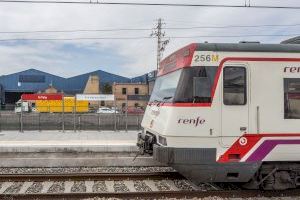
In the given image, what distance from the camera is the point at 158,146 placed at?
384 inches

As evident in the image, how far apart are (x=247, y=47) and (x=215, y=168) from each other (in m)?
2.45

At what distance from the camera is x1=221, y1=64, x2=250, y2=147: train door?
934 cm

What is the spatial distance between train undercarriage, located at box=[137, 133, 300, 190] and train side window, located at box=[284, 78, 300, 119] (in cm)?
101

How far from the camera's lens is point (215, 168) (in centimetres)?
934

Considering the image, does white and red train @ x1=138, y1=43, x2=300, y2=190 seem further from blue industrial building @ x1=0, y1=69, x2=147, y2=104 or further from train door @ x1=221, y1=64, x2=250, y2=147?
blue industrial building @ x1=0, y1=69, x2=147, y2=104

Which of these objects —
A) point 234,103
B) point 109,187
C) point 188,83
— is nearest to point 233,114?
point 234,103

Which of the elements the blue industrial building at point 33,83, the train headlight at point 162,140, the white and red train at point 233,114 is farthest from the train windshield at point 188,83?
the blue industrial building at point 33,83

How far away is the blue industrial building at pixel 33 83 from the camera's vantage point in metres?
111

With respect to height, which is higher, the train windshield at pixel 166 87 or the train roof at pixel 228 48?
the train roof at pixel 228 48

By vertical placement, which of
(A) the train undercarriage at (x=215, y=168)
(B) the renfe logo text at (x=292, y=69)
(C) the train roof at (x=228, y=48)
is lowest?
(A) the train undercarriage at (x=215, y=168)

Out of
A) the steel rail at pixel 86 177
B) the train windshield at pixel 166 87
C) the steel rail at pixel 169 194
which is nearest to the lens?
the steel rail at pixel 169 194

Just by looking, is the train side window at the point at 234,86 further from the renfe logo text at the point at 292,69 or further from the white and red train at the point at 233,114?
the renfe logo text at the point at 292,69

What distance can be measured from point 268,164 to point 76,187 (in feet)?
13.7

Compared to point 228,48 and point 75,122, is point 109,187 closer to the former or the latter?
point 228,48
